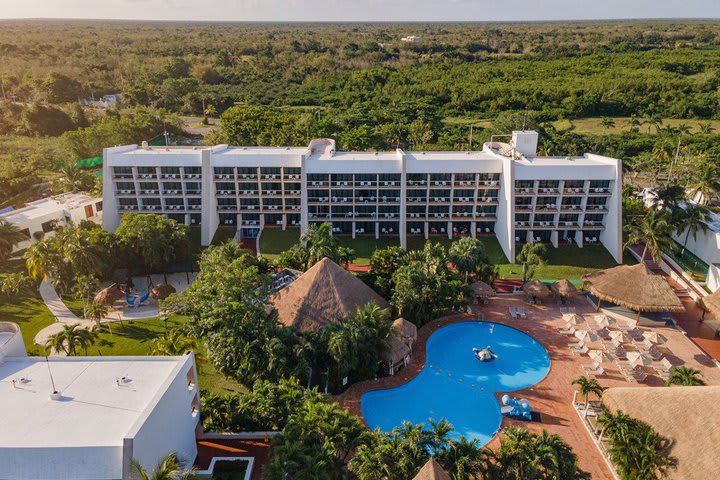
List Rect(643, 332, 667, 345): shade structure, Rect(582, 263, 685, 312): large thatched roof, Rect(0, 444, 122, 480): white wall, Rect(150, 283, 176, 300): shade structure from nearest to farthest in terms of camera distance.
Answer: Rect(0, 444, 122, 480): white wall
Rect(643, 332, 667, 345): shade structure
Rect(582, 263, 685, 312): large thatched roof
Rect(150, 283, 176, 300): shade structure

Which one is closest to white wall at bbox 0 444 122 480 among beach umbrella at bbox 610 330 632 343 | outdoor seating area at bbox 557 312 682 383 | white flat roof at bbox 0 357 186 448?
white flat roof at bbox 0 357 186 448

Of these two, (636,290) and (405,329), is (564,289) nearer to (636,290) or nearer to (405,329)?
(636,290)

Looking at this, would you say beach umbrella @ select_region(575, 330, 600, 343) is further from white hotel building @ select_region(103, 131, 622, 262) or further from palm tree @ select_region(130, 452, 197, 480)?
palm tree @ select_region(130, 452, 197, 480)

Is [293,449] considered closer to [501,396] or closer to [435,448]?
[435,448]

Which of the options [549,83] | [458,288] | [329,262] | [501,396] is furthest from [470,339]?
[549,83]

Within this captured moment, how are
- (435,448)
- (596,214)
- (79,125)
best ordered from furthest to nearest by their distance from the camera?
(79,125)
(596,214)
(435,448)

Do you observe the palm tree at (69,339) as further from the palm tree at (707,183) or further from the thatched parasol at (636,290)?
the palm tree at (707,183)
